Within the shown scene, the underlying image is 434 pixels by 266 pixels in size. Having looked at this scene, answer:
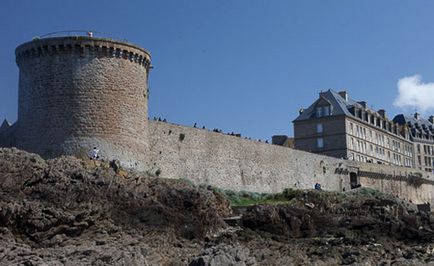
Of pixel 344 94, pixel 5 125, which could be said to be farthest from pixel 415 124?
pixel 5 125

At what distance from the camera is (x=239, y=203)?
104 feet

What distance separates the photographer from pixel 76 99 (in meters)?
25.6

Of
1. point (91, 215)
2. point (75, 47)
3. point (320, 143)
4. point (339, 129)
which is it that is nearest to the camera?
point (91, 215)

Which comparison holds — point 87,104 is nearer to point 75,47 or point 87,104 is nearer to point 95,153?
A: point 95,153

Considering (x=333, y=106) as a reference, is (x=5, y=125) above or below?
below

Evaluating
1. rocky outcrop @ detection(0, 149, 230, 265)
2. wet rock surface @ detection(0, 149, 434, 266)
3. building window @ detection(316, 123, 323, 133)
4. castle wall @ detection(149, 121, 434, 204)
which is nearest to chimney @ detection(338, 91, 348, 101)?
building window @ detection(316, 123, 323, 133)

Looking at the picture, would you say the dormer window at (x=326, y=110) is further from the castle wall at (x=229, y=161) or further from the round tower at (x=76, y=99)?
the round tower at (x=76, y=99)

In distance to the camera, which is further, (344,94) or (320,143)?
(344,94)

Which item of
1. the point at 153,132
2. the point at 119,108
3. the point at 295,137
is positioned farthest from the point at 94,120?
the point at 295,137

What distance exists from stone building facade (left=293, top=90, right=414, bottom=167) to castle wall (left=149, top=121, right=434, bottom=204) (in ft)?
16.8

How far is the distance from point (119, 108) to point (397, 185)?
3393 centimetres

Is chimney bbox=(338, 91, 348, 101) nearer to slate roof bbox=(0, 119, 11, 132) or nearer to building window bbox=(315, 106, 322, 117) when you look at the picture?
building window bbox=(315, 106, 322, 117)

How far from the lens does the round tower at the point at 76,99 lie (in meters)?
25.5

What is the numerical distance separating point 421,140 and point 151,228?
192 feet
